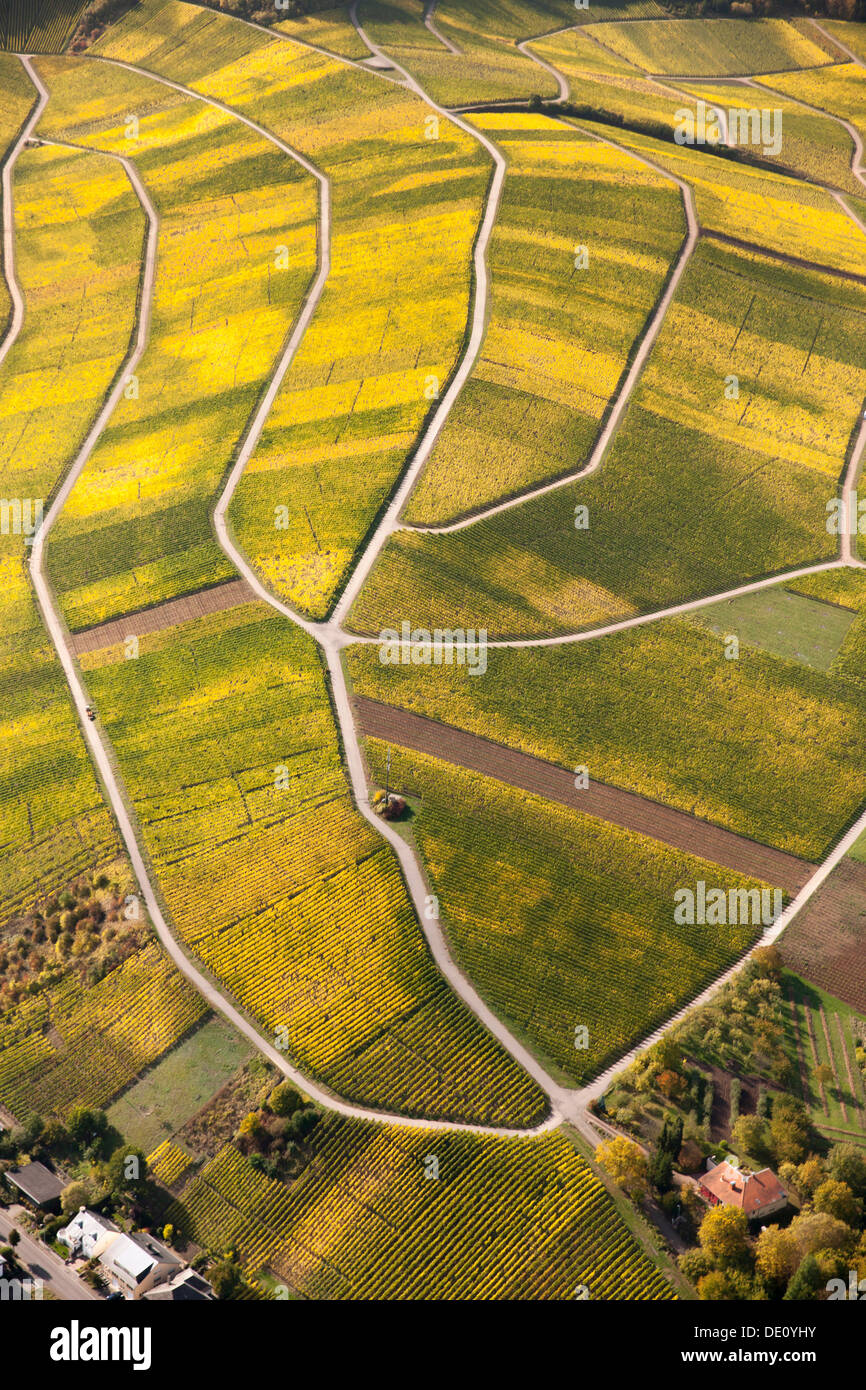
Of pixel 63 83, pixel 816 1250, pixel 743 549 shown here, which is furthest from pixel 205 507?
pixel 63 83

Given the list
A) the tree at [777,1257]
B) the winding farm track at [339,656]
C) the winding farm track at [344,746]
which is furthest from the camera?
the winding farm track at [339,656]

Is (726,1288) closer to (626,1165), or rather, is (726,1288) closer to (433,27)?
(626,1165)

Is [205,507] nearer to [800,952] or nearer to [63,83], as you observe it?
[800,952]

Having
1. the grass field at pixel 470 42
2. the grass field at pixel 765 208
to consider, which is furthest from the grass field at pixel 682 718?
the grass field at pixel 470 42

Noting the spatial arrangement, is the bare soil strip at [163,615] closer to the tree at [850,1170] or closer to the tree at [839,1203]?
the tree at [850,1170]

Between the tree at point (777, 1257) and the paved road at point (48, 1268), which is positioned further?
the paved road at point (48, 1268)

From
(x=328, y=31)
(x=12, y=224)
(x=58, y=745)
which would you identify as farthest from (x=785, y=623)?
(x=328, y=31)

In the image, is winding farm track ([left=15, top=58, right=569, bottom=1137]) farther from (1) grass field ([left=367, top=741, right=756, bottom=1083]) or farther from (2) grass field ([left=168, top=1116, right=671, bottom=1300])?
(2) grass field ([left=168, top=1116, right=671, bottom=1300])
